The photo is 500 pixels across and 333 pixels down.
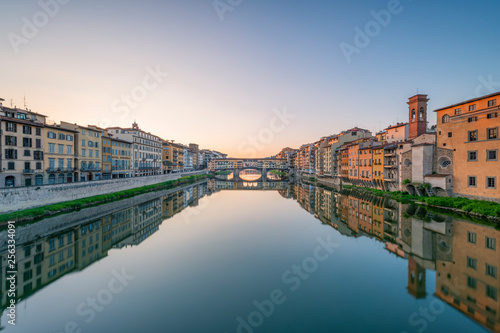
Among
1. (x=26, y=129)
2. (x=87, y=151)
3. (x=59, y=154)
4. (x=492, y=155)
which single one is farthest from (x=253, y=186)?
(x=492, y=155)

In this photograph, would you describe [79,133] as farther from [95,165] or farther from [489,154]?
[489,154]

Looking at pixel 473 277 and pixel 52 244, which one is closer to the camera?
pixel 473 277

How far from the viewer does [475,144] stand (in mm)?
24422

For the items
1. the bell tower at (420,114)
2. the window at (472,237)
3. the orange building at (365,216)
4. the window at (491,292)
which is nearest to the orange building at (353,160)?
the bell tower at (420,114)

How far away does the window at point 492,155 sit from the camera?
2268cm

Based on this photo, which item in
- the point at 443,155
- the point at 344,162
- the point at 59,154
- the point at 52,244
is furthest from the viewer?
the point at 344,162

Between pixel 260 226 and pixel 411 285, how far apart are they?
40.8ft

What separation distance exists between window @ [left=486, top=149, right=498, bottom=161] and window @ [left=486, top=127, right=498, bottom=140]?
4.29 ft

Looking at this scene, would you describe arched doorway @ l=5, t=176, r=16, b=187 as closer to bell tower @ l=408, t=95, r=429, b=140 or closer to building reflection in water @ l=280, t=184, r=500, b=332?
building reflection in water @ l=280, t=184, r=500, b=332

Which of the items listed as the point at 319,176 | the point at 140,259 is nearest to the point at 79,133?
the point at 140,259

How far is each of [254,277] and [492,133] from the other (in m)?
28.0

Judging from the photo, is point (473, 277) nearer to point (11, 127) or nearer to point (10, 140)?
point (10, 140)

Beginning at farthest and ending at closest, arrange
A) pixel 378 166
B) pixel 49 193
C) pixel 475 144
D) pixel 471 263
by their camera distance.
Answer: pixel 378 166 < pixel 475 144 < pixel 49 193 < pixel 471 263

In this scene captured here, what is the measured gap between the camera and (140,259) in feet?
45.5
